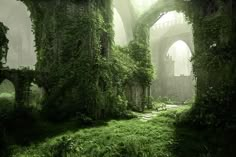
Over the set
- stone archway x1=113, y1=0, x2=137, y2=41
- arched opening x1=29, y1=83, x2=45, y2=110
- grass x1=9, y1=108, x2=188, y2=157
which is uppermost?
stone archway x1=113, y1=0, x2=137, y2=41

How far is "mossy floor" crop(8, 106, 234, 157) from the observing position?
33.1ft

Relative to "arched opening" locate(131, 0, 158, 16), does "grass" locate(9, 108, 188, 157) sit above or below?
below

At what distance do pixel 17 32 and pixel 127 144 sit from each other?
52271 mm

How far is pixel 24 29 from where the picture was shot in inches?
2239

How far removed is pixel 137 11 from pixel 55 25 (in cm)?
1434

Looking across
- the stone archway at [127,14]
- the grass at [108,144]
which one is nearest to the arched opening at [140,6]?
the stone archway at [127,14]

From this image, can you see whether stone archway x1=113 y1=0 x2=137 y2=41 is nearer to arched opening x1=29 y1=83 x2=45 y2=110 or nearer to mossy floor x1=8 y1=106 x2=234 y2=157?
arched opening x1=29 y1=83 x2=45 y2=110

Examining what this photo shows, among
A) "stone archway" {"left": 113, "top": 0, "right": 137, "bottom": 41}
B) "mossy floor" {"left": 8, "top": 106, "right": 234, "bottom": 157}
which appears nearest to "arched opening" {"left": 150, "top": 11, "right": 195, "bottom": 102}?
"stone archway" {"left": 113, "top": 0, "right": 137, "bottom": 41}

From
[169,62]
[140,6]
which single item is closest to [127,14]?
[140,6]

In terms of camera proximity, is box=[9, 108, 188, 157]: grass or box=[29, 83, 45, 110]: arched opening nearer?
box=[9, 108, 188, 157]: grass

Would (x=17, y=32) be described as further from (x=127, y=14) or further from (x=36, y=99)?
(x=36, y=99)

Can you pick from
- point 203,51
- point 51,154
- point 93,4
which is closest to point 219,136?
point 203,51

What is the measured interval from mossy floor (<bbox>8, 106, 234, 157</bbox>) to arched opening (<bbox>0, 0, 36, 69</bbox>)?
4691 centimetres

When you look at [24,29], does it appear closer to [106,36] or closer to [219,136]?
[106,36]
